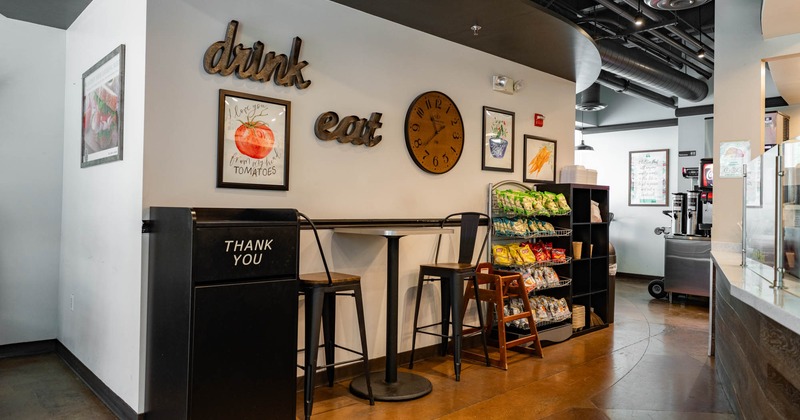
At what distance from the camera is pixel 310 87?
12.3 ft

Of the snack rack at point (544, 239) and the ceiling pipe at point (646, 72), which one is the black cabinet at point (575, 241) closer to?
the snack rack at point (544, 239)

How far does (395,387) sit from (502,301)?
1180 millimetres

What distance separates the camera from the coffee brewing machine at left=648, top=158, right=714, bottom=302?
23.9ft

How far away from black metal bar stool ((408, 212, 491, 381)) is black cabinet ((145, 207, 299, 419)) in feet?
4.86

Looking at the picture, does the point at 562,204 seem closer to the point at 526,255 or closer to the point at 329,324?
the point at 526,255

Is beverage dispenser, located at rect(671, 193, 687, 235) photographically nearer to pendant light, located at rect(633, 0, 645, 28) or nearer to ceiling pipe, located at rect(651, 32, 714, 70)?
ceiling pipe, located at rect(651, 32, 714, 70)

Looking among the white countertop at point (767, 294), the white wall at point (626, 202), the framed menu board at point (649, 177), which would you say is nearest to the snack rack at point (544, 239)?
the white countertop at point (767, 294)

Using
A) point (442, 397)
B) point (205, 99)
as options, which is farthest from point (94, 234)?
point (442, 397)

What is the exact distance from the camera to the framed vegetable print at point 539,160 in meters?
5.55

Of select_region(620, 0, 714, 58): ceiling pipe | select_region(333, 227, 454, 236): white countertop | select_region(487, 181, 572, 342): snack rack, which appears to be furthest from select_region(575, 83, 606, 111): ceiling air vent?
select_region(333, 227, 454, 236): white countertop

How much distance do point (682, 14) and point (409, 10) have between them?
4003 millimetres

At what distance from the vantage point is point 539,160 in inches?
224

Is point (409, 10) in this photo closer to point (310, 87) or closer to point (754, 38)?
point (310, 87)

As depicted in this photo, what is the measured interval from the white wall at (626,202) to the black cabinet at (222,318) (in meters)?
8.37
